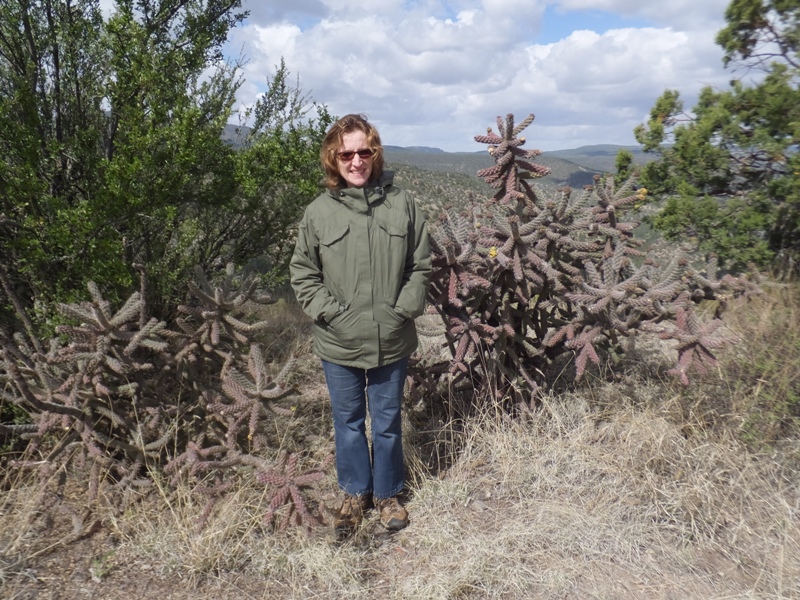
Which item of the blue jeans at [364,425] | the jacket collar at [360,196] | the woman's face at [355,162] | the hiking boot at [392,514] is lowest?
the hiking boot at [392,514]

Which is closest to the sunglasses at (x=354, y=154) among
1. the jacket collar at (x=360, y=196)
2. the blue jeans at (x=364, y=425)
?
the jacket collar at (x=360, y=196)

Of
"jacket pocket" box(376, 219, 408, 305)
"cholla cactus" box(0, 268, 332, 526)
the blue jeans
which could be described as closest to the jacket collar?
"jacket pocket" box(376, 219, 408, 305)

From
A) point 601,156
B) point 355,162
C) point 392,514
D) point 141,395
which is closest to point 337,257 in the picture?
point 355,162

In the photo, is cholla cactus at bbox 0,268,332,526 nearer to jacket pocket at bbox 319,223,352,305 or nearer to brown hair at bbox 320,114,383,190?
jacket pocket at bbox 319,223,352,305

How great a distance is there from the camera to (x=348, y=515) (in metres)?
2.91

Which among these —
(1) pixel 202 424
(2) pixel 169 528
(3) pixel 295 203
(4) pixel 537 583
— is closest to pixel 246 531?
(2) pixel 169 528

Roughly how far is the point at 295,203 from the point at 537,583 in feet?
11.3

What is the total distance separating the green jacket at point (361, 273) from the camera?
2.62m

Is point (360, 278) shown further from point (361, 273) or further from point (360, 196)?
point (360, 196)

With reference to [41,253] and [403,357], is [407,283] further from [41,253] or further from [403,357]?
[41,253]

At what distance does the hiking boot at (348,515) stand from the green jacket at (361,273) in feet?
2.55

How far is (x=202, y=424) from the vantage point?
3.44m

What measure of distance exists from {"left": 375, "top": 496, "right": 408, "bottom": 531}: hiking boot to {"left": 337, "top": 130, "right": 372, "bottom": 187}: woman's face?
167 centimetres

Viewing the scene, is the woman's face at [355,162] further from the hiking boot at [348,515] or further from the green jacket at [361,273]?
the hiking boot at [348,515]
